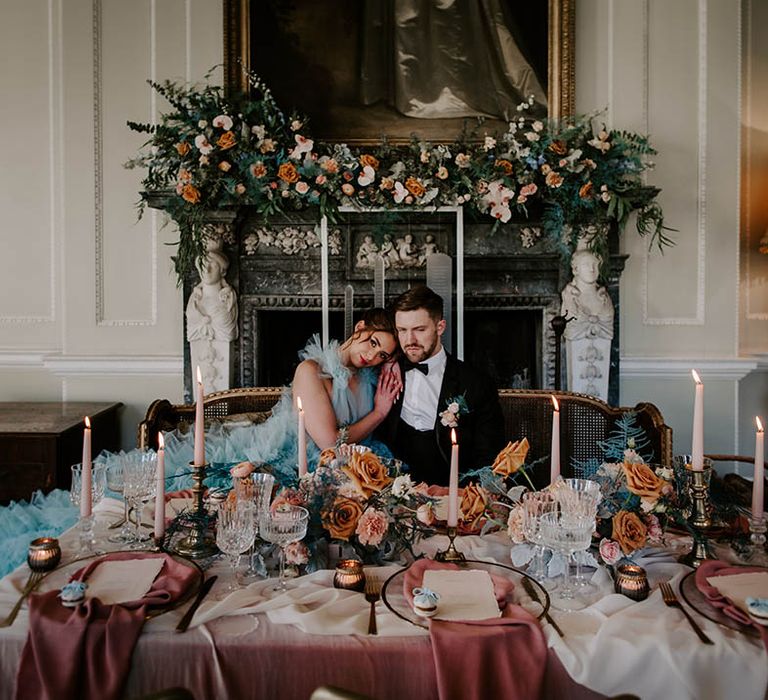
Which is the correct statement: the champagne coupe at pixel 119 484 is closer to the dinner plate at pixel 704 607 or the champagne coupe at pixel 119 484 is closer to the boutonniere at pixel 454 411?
the boutonniere at pixel 454 411

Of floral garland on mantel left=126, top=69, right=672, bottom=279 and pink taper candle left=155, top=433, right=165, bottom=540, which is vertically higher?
floral garland on mantel left=126, top=69, right=672, bottom=279

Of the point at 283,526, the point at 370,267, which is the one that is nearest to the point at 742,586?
the point at 283,526

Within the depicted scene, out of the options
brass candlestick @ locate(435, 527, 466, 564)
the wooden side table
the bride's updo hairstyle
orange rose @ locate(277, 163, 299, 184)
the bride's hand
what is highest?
orange rose @ locate(277, 163, 299, 184)

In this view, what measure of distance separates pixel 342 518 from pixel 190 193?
2.52 metres

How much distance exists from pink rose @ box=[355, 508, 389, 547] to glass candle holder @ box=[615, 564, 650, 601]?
1.70ft

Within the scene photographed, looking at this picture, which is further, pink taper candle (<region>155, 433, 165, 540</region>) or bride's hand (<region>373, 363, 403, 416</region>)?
bride's hand (<region>373, 363, 403, 416</region>)

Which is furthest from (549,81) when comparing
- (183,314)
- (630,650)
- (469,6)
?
(630,650)

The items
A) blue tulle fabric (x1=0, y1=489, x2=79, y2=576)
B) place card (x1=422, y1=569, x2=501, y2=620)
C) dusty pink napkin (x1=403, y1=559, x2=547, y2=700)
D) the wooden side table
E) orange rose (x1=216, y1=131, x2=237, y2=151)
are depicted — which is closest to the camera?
dusty pink napkin (x1=403, y1=559, x2=547, y2=700)

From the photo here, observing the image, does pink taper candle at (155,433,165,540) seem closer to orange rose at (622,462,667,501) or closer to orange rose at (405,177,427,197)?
orange rose at (622,462,667,501)

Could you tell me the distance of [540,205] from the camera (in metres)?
3.75

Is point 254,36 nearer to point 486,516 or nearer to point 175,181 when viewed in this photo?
point 175,181

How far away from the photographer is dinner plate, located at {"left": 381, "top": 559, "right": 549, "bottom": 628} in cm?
126

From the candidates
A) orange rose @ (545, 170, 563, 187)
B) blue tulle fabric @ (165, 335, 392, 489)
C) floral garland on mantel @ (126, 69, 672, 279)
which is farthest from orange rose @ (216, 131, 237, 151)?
orange rose @ (545, 170, 563, 187)

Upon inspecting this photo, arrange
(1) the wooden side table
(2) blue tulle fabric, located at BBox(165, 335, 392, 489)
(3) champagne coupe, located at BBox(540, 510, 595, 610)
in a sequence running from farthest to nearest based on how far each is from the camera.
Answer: (1) the wooden side table < (2) blue tulle fabric, located at BBox(165, 335, 392, 489) < (3) champagne coupe, located at BBox(540, 510, 595, 610)
